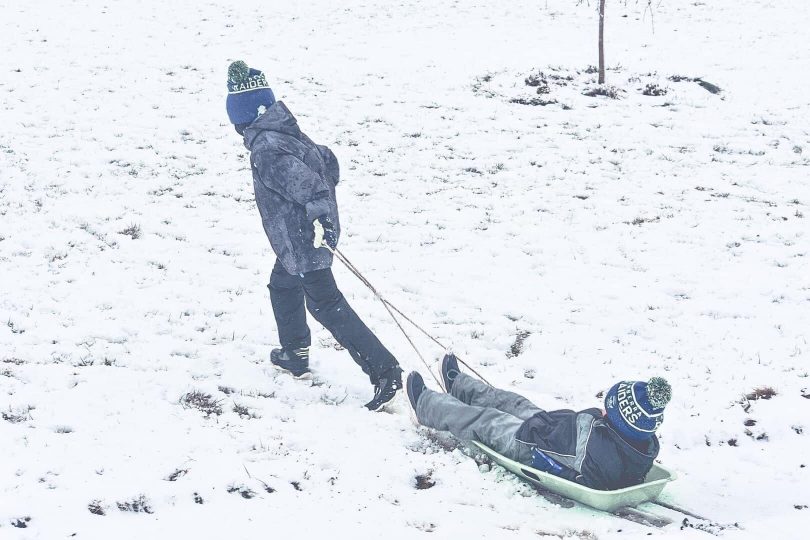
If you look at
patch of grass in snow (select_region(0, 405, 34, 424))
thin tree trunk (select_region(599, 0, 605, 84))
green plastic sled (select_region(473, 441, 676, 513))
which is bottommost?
green plastic sled (select_region(473, 441, 676, 513))

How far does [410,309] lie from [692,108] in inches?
372

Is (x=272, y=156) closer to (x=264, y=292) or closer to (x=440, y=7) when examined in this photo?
(x=264, y=292)

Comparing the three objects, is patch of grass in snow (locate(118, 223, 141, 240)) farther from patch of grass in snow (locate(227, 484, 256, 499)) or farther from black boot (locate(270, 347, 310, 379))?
patch of grass in snow (locate(227, 484, 256, 499))

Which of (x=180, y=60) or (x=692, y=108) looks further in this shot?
(x=180, y=60)

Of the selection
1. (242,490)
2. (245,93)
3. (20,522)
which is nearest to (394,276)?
(245,93)

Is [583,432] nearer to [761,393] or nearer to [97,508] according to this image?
[761,393]

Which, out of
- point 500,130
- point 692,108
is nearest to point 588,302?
point 500,130

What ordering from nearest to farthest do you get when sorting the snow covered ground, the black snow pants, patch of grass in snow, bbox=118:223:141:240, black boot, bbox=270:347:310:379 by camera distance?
1. the snow covered ground
2. the black snow pants
3. black boot, bbox=270:347:310:379
4. patch of grass in snow, bbox=118:223:141:240

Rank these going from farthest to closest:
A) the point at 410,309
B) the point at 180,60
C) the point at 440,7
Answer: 1. the point at 440,7
2. the point at 180,60
3. the point at 410,309

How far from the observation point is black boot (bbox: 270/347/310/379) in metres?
5.96

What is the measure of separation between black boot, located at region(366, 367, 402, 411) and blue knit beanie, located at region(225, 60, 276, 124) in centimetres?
232

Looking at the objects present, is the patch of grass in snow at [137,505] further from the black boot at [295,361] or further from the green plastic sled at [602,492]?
the green plastic sled at [602,492]

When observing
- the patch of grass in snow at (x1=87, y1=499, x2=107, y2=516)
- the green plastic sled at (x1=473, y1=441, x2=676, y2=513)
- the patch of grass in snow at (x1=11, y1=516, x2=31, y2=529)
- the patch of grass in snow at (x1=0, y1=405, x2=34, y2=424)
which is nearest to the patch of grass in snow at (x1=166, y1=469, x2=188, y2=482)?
the patch of grass in snow at (x1=87, y1=499, x2=107, y2=516)

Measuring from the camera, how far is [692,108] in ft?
45.8
